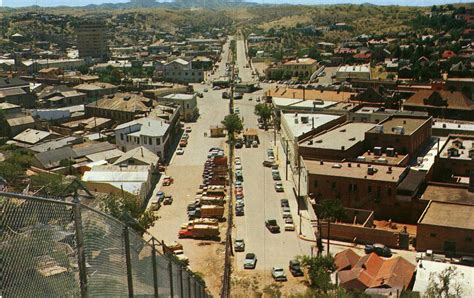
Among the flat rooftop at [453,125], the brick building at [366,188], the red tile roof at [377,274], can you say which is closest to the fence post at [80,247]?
the red tile roof at [377,274]

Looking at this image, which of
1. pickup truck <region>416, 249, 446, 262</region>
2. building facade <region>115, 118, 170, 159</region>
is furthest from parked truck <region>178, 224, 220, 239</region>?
building facade <region>115, 118, 170, 159</region>

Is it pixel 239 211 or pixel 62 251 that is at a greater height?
pixel 62 251

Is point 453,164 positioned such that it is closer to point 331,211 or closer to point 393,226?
point 393,226

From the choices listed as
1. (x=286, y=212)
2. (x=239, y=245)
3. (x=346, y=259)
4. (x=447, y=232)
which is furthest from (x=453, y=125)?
Answer: (x=239, y=245)

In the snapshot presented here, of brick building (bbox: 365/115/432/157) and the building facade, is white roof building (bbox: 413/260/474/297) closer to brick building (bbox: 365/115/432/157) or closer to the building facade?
brick building (bbox: 365/115/432/157)

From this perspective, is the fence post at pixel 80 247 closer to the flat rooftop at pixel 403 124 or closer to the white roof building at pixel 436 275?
the white roof building at pixel 436 275
